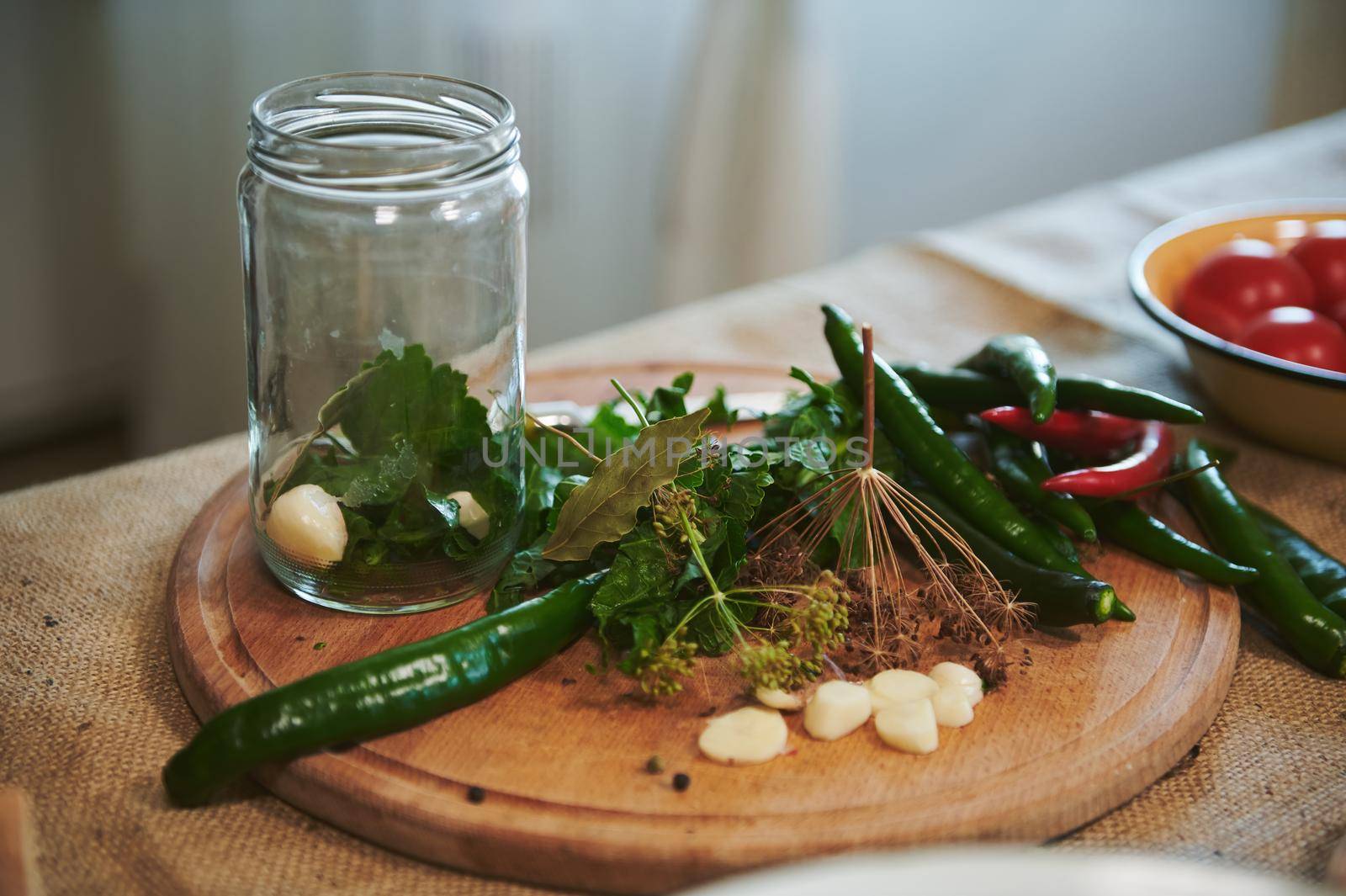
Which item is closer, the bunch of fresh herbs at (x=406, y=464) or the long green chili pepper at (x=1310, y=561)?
the bunch of fresh herbs at (x=406, y=464)

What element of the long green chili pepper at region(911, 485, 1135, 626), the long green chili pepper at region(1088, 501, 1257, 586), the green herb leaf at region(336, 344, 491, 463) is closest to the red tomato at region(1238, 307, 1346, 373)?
the long green chili pepper at region(1088, 501, 1257, 586)

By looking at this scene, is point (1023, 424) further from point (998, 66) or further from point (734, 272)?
point (998, 66)

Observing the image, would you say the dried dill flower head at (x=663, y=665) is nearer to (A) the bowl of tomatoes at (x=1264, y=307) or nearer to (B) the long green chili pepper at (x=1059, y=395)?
(B) the long green chili pepper at (x=1059, y=395)

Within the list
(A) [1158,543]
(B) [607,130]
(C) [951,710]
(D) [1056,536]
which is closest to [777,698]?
(C) [951,710]

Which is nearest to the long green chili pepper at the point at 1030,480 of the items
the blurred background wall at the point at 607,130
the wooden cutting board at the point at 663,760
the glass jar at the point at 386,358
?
the wooden cutting board at the point at 663,760

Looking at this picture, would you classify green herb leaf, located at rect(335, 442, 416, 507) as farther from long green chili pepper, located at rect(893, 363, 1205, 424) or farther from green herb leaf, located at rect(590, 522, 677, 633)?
long green chili pepper, located at rect(893, 363, 1205, 424)

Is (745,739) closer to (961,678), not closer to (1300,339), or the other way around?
(961,678)
